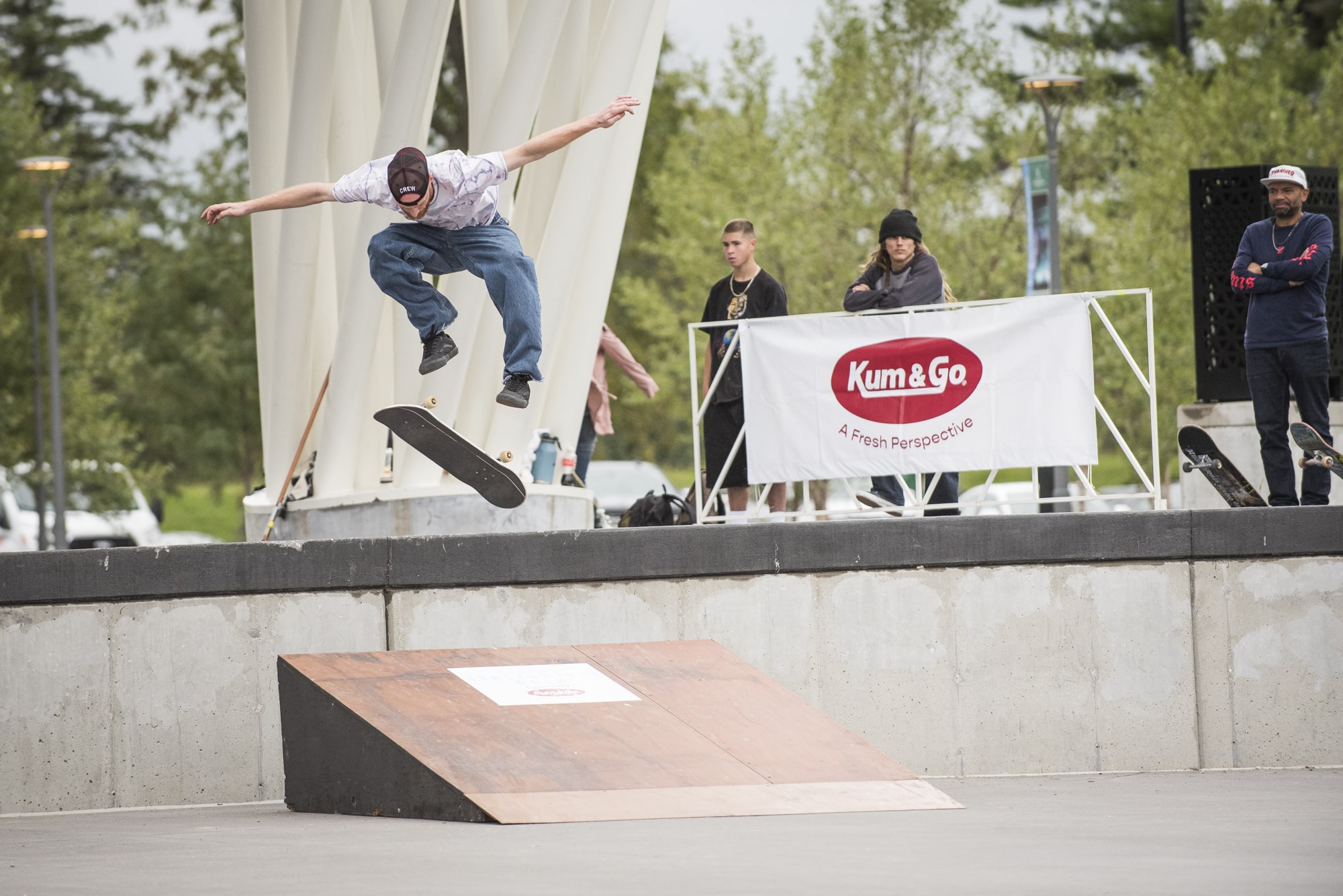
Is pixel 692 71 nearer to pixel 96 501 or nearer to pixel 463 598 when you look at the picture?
pixel 96 501

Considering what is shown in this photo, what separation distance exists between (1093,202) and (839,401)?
18.3 m

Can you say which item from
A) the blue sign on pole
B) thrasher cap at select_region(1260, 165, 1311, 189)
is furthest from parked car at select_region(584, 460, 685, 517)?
thrasher cap at select_region(1260, 165, 1311, 189)

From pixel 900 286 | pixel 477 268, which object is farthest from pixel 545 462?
pixel 900 286

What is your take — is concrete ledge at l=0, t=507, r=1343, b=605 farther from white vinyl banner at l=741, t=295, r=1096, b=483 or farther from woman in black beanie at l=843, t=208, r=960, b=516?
woman in black beanie at l=843, t=208, r=960, b=516

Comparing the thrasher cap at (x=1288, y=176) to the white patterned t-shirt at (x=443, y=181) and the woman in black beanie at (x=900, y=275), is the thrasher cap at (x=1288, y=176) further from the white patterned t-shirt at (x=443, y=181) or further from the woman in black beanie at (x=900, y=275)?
the white patterned t-shirt at (x=443, y=181)

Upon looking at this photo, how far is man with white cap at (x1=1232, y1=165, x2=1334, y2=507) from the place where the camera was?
9.20 meters

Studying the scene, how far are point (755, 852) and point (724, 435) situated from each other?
4.71m

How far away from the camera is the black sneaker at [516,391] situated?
8.86m

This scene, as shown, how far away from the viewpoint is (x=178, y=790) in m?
8.11

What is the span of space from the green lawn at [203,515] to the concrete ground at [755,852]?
39871mm

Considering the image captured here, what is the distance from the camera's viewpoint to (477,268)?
349 inches

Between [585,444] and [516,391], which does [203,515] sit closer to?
[585,444]

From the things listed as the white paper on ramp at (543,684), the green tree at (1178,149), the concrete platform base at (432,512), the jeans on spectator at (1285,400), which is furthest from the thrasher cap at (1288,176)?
the green tree at (1178,149)

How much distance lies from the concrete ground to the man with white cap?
270 cm
